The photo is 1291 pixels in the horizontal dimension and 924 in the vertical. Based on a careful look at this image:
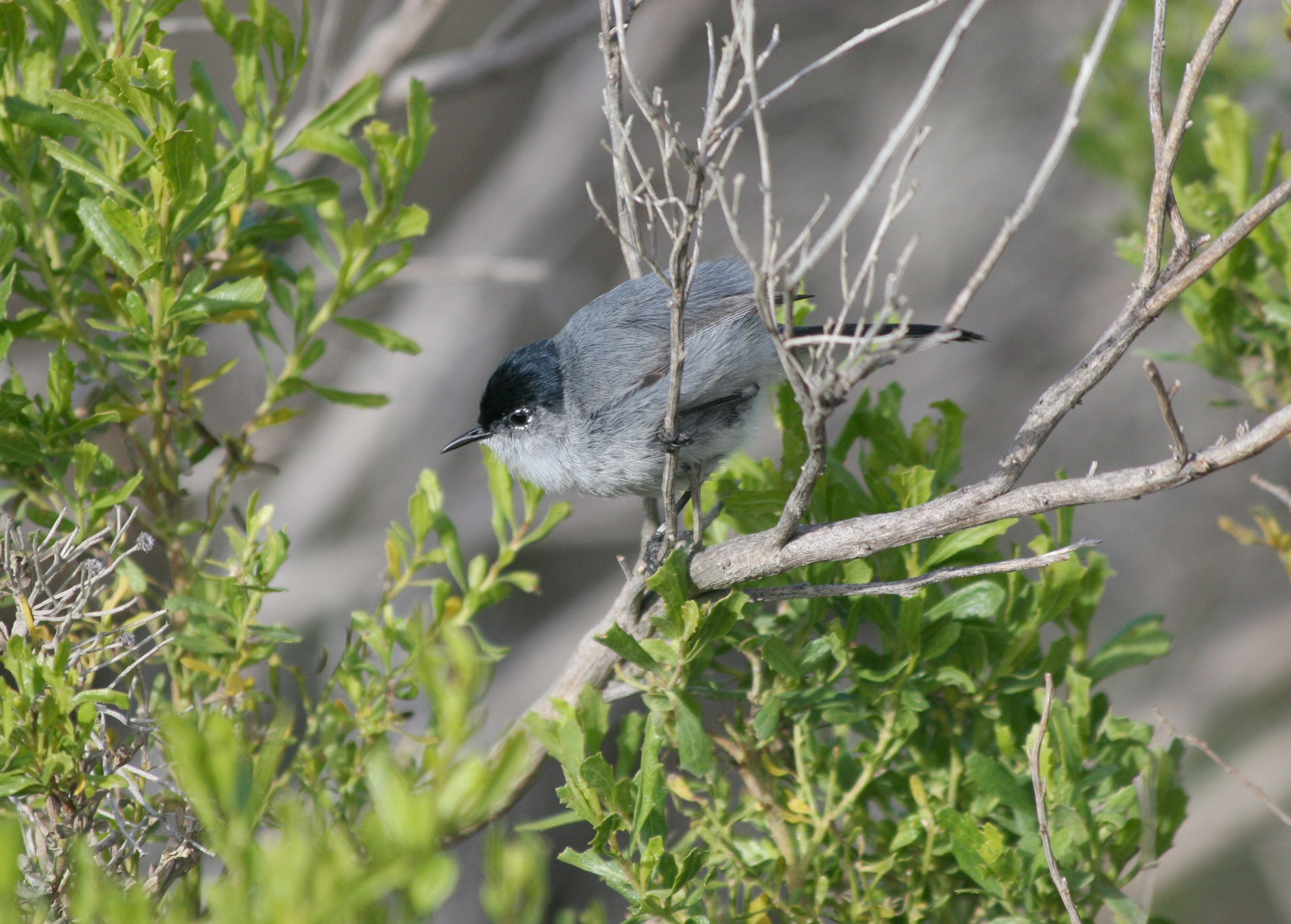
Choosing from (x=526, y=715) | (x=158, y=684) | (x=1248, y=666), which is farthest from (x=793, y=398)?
(x=1248, y=666)

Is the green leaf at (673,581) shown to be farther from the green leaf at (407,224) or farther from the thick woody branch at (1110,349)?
the green leaf at (407,224)

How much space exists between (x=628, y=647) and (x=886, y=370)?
5421mm

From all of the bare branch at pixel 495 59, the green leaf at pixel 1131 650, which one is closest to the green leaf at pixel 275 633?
the green leaf at pixel 1131 650

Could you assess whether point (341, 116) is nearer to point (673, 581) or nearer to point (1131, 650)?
point (673, 581)

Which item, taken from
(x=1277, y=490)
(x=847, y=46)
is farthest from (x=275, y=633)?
(x=1277, y=490)

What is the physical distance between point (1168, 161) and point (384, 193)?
135cm

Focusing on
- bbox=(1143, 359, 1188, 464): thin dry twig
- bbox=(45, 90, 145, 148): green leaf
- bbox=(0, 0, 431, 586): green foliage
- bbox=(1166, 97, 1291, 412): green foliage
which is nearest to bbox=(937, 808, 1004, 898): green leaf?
bbox=(1143, 359, 1188, 464): thin dry twig

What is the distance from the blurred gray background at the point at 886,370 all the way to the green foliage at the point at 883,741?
4.04 m

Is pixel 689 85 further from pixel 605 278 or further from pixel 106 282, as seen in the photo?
pixel 106 282

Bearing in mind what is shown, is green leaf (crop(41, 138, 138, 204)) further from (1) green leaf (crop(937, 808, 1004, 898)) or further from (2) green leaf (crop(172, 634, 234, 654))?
(1) green leaf (crop(937, 808, 1004, 898))

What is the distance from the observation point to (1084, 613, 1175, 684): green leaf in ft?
5.97

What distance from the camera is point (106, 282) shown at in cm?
180

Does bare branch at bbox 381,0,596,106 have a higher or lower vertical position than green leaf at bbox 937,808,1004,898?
higher

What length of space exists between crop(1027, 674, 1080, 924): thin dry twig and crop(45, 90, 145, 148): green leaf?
1.51 m
